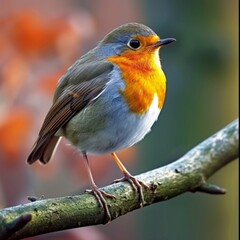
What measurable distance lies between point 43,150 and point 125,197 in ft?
1.70

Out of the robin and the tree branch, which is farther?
the robin

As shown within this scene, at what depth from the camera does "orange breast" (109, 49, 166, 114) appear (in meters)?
2.56

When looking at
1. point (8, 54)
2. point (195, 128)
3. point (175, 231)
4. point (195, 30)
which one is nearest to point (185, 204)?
point (175, 231)

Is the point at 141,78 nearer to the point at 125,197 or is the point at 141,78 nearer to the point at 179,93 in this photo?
the point at 125,197

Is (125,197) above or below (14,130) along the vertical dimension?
below

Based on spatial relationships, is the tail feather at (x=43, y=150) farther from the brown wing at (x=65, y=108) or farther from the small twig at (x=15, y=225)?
the small twig at (x=15, y=225)

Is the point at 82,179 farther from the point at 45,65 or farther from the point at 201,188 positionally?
the point at 201,188

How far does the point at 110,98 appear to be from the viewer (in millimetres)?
2576

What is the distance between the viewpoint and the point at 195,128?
3.28m

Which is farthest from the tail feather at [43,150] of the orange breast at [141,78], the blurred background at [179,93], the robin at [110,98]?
A: the orange breast at [141,78]

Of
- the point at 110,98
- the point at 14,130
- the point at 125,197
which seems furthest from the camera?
the point at 14,130

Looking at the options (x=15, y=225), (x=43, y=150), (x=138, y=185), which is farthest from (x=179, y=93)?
(x=15, y=225)

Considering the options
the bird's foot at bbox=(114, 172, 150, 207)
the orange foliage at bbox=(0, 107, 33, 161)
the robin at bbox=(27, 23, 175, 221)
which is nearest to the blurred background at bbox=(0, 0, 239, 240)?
the orange foliage at bbox=(0, 107, 33, 161)

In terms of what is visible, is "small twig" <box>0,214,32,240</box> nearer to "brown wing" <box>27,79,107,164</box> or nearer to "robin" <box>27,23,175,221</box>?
"robin" <box>27,23,175,221</box>
